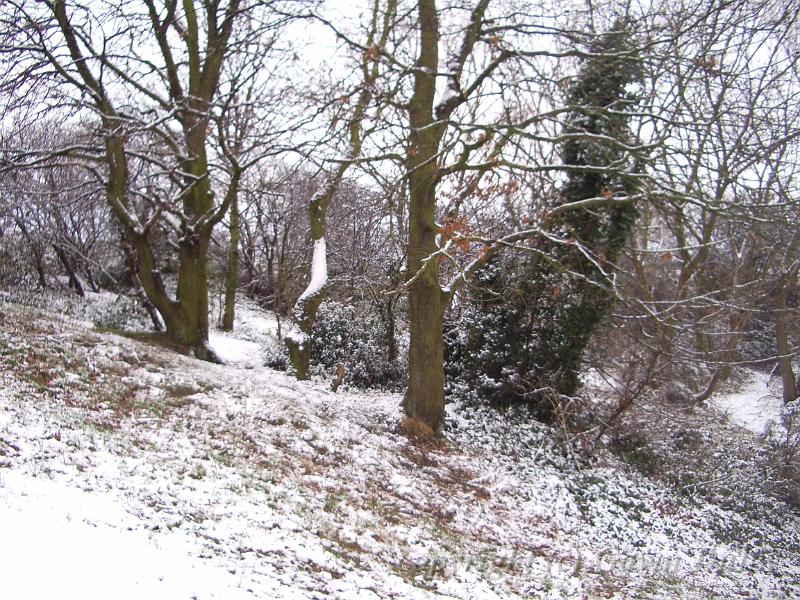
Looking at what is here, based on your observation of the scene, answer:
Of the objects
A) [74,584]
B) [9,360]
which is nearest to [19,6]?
[9,360]

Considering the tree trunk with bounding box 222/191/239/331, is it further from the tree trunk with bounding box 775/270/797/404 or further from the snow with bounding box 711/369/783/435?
the tree trunk with bounding box 775/270/797/404

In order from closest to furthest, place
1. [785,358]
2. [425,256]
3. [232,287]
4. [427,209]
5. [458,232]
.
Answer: [458,232], [425,256], [427,209], [785,358], [232,287]

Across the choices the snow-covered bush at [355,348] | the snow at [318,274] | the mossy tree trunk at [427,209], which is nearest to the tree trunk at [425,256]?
the mossy tree trunk at [427,209]

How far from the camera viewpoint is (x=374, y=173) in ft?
30.5

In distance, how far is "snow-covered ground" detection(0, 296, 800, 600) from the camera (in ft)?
13.3

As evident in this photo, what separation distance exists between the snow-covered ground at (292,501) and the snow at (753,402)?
371 inches

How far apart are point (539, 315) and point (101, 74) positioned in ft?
Answer: 32.7

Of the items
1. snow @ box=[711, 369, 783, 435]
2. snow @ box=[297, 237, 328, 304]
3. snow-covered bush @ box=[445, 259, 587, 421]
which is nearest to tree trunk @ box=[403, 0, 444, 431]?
snow-covered bush @ box=[445, 259, 587, 421]

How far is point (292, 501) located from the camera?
6.09m

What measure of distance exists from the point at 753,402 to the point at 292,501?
2170 centimetres

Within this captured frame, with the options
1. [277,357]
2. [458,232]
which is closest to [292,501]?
[458,232]

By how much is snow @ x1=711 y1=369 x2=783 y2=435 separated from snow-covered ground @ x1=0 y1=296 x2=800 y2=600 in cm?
942

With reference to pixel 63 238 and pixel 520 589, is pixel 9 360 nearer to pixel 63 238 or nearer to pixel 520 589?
pixel 520 589

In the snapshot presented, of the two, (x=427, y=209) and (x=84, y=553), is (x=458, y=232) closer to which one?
(x=427, y=209)
